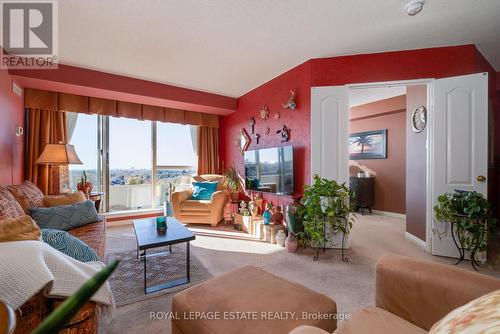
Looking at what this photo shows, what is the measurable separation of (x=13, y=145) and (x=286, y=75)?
12.4ft

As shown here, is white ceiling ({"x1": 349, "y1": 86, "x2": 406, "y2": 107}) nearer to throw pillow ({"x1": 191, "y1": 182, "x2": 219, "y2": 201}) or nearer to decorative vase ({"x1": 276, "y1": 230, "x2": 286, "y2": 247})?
decorative vase ({"x1": 276, "y1": 230, "x2": 286, "y2": 247})

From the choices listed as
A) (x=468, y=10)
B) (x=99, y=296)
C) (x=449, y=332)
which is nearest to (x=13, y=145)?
(x=99, y=296)

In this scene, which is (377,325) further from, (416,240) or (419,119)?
(419,119)

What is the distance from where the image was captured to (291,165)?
122 inches

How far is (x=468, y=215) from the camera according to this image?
2.26 metres

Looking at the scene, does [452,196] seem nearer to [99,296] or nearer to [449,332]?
[449,332]

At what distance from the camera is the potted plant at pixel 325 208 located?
8.43 ft

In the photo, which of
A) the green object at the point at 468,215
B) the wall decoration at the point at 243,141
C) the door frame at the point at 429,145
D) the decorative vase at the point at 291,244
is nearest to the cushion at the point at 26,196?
the decorative vase at the point at 291,244

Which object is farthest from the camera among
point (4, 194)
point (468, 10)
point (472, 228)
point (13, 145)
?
point (13, 145)

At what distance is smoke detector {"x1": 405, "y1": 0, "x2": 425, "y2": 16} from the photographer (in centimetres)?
192

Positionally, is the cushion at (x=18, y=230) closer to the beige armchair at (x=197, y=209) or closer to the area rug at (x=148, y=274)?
the area rug at (x=148, y=274)

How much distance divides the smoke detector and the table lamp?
4.13 metres

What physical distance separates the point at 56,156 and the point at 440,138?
4772mm

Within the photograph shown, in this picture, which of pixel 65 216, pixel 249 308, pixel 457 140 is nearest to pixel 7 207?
pixel 65 216
